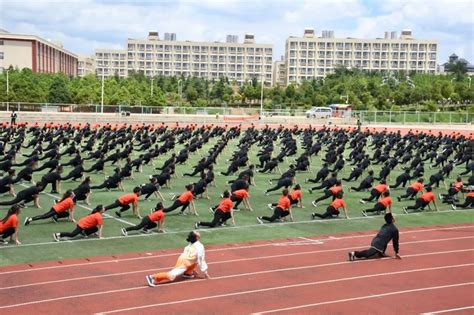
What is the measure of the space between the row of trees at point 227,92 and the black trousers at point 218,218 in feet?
208

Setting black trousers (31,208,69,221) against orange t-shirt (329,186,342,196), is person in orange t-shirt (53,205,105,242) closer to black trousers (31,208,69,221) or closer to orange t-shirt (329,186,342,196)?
black trousers (31,208,69,221)

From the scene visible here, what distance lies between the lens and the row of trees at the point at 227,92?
78.8 m

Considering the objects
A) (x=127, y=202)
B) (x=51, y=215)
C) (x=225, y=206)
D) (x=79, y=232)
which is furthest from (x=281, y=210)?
(x=51, y=215)

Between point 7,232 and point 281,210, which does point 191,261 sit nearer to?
point 7,232

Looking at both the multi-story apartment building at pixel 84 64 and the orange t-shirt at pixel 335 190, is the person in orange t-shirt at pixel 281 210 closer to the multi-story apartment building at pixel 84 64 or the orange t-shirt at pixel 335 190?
the orange t-shirt at pixel 335 190

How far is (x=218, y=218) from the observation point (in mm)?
16828

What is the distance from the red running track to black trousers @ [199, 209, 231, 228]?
180cm

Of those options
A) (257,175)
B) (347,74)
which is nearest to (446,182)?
(257,175)

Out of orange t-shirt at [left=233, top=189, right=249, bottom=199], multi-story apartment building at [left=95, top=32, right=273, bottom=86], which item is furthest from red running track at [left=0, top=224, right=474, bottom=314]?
multi-story apartment building at [left=95, top=32, right=273, bottom=86]

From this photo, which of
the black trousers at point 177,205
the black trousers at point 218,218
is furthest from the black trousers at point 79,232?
the black trousers at point 218,218

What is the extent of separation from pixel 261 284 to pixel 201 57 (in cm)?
16639

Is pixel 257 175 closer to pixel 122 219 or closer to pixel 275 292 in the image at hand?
pixel 122 219

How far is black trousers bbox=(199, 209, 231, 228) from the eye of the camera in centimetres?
1669

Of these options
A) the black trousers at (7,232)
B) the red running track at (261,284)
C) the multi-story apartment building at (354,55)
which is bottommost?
the red running track at (261,284)
